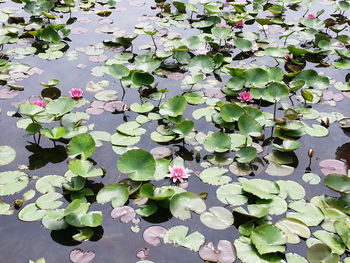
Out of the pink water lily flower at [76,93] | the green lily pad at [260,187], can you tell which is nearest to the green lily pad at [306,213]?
the green lily pad at [260,187]

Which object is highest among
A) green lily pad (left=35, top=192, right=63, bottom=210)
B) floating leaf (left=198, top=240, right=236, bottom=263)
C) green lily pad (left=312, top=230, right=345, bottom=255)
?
green lily pad (left=312, top=230, right=345, bottom=255)

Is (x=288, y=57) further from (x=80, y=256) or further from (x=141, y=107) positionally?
(x=80, y=256)

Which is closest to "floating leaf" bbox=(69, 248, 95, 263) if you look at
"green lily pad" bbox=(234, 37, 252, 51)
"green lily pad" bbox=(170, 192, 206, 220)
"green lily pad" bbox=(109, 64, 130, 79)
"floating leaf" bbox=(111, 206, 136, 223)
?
"floating leaf" bbox=(111, 206, 136, 223)

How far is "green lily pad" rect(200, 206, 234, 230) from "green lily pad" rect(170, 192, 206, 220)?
0.14ft

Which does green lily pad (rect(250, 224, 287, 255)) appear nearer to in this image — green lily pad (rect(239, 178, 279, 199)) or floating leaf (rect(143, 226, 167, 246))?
green lily pad (rect(239, 178, 279, 199))

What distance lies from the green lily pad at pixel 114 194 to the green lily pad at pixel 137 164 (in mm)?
96

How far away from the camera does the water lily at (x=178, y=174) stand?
234 cm

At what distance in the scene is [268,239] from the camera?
1953mm

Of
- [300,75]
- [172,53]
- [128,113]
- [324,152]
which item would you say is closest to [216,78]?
[172,53]

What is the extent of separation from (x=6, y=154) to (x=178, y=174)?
1.13 meters

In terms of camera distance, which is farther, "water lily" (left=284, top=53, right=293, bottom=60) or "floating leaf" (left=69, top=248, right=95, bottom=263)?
"water lily" (left=284, top=53, right=293, bottom=60)

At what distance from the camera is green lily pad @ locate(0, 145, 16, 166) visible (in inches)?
97.2

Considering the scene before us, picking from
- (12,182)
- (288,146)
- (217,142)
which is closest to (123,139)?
(217,142)

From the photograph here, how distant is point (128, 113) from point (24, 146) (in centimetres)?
78
